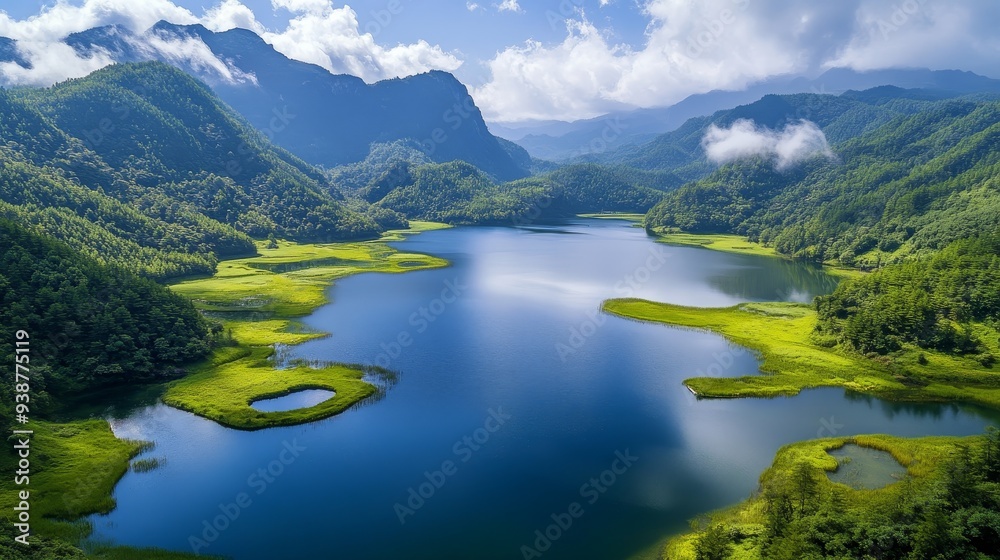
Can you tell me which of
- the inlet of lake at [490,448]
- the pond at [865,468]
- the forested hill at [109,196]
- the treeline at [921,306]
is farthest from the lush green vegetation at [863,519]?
the forested hill at [109,196]

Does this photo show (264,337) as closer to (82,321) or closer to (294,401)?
(82,321)

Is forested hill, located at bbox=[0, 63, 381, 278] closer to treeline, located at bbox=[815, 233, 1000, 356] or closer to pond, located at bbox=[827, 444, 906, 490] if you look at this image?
pond, located at bbox=[827, 444, 906, 490]

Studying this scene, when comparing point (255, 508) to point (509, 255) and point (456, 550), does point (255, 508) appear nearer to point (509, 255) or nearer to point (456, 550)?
point (456, 550)

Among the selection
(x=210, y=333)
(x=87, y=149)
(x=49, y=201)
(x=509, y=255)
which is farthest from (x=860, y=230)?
(x=87, y=149)

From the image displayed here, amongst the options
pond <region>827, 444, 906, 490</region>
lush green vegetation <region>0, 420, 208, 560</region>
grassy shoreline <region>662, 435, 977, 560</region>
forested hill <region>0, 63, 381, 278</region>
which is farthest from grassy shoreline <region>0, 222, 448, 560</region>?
pond <region>827, 444, 906, 490</region>

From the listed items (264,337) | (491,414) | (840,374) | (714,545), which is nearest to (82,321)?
(264,337)

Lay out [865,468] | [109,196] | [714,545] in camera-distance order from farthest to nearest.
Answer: [109,196] → [865,468] → [714,545]

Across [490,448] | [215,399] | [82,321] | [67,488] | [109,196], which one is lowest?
[490,448]
